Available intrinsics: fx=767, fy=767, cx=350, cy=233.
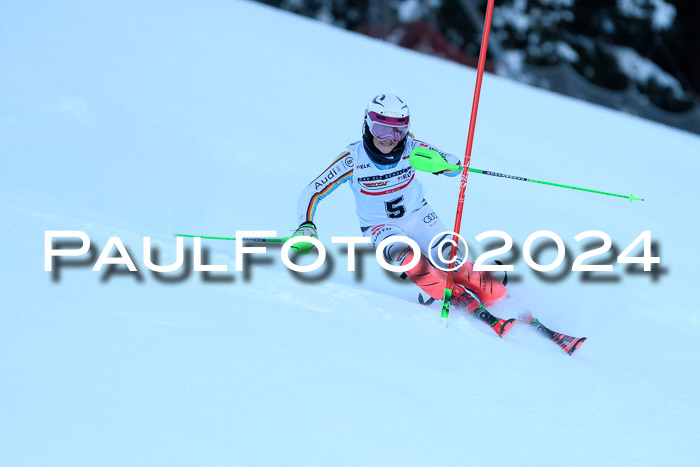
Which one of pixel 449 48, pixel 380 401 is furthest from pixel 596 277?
pixel 449 48

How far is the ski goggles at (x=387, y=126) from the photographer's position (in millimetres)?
3963

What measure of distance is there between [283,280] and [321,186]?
79 cm

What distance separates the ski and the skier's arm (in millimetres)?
1218

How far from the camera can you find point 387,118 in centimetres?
396

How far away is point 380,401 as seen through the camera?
2529 millimetres

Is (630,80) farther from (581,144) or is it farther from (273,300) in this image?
(273,300)

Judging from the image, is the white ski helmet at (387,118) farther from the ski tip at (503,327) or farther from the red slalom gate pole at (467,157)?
the ski tip at (503,327)

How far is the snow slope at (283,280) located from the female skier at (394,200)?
9.2 inches

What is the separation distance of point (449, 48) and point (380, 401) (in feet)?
42.0

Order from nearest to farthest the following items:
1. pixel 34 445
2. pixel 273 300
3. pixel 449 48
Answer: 1. pixel 34 445
2. pixel 273 300
3. pixel 449 48


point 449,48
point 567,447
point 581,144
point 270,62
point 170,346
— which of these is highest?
point 449,48

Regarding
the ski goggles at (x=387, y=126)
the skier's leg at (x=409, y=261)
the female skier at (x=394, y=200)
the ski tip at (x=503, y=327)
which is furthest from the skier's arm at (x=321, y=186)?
the ski tip at (x=503, y=327)

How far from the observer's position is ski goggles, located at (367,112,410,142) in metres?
3.96

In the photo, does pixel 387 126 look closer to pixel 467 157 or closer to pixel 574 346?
pixel 467 157
